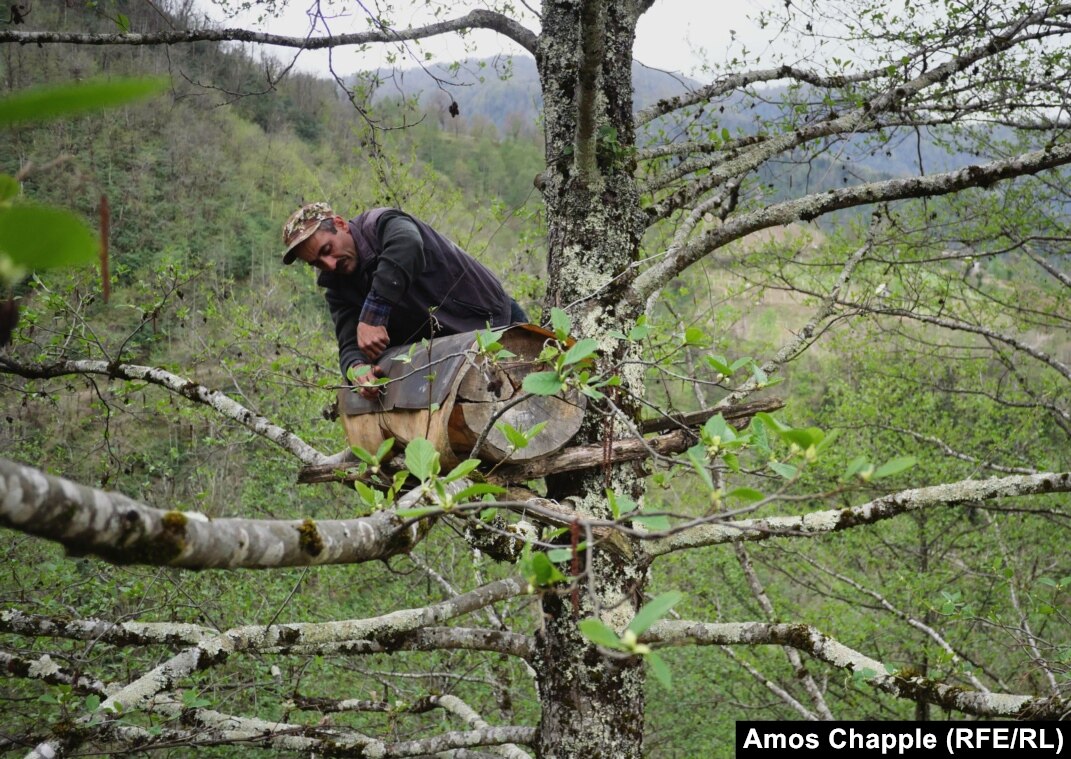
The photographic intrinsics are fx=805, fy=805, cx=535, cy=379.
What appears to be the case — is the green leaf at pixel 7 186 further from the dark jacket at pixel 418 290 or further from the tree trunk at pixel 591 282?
the dark jacket at pixel 418 290

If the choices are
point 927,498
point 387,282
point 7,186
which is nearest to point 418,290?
point 387,282

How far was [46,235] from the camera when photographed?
1.09 ft

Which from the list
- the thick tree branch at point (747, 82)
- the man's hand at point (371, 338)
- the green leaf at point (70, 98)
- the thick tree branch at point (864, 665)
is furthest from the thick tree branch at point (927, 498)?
the green leaf at point (70, 98)

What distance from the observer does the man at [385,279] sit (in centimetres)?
323

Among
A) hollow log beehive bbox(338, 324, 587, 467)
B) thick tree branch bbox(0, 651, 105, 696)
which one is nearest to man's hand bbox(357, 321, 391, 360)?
hollow log beehive bbox(338, 324, 587, 467)

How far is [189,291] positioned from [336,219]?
848 inches

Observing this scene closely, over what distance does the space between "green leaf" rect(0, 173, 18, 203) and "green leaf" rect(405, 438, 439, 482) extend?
1059 mm

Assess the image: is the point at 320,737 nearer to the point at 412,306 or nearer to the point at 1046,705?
the point at 412,306

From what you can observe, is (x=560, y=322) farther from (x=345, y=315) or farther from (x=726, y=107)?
(x=726, y=107)

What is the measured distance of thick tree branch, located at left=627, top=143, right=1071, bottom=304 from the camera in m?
3.11

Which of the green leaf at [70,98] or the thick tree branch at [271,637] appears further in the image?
the thick tree branch at [271,637]

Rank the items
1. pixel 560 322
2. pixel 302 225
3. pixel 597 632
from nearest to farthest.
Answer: pixel 597 632 < pixel 560 322 < pixel 302 225

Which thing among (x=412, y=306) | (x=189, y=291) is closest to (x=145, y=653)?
(x=412, y=306)

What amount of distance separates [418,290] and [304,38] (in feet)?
4.66
